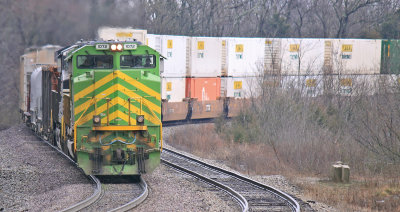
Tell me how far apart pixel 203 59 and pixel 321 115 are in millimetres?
9013

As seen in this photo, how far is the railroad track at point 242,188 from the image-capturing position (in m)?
10.2

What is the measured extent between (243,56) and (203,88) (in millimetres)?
2901

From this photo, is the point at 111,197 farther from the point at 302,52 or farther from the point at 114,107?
the point at 302,52

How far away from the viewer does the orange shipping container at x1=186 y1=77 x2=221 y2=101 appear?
89.4ft

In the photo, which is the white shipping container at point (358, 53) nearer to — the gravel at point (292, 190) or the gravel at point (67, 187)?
the gravel at point (292, 190)

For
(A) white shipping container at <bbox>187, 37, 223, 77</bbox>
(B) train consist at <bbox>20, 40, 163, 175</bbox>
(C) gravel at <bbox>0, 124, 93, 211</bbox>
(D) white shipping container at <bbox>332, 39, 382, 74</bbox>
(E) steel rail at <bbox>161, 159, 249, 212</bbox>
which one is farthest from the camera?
(D) white shipping container at <bbox>332, 39, 382, 74</bbox>

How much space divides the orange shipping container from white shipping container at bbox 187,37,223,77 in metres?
0.25

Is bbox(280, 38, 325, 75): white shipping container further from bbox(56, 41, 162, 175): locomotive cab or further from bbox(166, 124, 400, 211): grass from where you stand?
bbox(56, 41, 162, 175): locomotive cab

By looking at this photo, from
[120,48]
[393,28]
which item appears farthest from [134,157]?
[393,28]

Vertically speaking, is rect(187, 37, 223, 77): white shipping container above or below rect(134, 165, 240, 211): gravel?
above

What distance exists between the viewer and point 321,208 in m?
10.5

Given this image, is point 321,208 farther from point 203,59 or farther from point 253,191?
point 203,59

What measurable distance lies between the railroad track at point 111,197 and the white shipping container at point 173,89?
13643 mm

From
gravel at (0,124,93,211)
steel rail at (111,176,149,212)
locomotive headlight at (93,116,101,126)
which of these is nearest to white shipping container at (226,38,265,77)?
gravel at (0,124,93,211)
